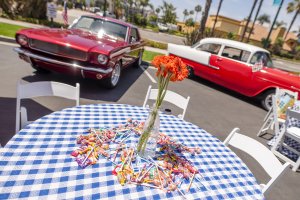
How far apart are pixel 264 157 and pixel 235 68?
485 centimetres

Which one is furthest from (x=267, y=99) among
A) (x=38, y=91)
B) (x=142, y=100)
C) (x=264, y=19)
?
(x=264, y=19)

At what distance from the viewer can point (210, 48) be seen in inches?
272

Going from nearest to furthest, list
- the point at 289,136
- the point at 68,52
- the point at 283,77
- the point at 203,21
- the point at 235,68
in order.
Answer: the point at 289,136
the point at 68,52
the point at 283,77
the point at 235,68
the point at 203,21

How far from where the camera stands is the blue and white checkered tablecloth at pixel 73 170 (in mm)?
1132

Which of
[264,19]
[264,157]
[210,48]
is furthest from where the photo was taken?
[264,19]

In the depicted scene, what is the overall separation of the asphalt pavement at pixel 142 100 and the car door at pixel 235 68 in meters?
0.51

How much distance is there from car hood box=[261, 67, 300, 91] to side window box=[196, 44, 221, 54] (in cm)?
159

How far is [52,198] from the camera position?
108 cm

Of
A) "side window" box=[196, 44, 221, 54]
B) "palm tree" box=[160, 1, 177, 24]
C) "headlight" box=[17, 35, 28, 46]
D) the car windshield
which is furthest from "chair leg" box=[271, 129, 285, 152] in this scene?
"palm tree" box=[160, 1, 177, 24]

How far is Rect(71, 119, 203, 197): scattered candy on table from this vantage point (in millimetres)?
1316

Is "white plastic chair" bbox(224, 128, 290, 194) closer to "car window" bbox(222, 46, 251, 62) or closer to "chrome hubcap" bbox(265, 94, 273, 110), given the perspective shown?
"chrome hubcap" bbox(265, 94, 273, 110)

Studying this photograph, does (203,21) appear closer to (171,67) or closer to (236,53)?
(236,53)

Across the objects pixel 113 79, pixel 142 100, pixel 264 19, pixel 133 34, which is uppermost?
pixel 264 19

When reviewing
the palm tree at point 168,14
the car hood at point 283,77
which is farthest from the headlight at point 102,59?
the palm tree at point 168,14
